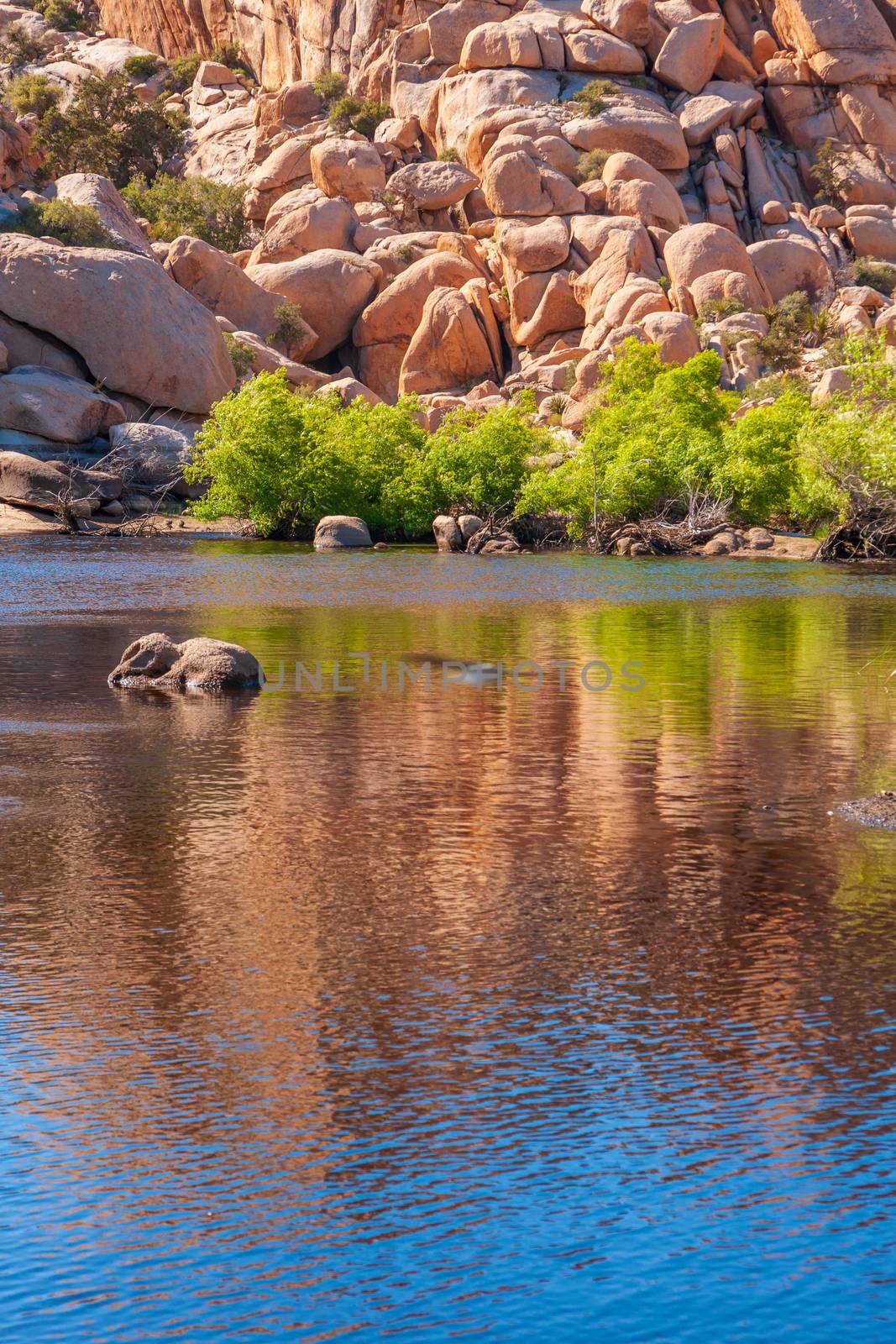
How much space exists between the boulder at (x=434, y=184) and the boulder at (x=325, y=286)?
8227 mm

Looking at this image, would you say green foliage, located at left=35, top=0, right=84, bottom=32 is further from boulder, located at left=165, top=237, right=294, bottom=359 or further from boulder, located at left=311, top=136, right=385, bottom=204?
boulder, located at left=165, top=237, right=294, bottom=359

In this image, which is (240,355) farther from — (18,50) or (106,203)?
(18,50)

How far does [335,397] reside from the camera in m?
58.6

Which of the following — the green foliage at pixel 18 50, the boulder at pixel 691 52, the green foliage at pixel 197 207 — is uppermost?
the green foliage at pixel 18 50

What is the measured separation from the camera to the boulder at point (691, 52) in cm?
9694

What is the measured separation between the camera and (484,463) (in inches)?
2210

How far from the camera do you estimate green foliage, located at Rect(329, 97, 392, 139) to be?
10075cm

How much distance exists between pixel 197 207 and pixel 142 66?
85.5ft

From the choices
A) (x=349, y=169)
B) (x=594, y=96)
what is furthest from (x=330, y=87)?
(x=594, y=96)

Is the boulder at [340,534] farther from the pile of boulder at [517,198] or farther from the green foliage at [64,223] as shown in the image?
the green foliage at [64,223]

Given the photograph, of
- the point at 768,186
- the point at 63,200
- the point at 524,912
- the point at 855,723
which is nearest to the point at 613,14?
the point at 768,186

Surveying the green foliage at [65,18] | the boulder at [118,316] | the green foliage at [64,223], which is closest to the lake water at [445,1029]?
the boulder at [118,316]

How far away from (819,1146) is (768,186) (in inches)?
3858

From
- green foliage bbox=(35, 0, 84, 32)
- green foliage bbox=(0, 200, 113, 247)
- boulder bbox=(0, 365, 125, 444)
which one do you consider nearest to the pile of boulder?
green foliage bbox=(0, 200, 113, 247)
